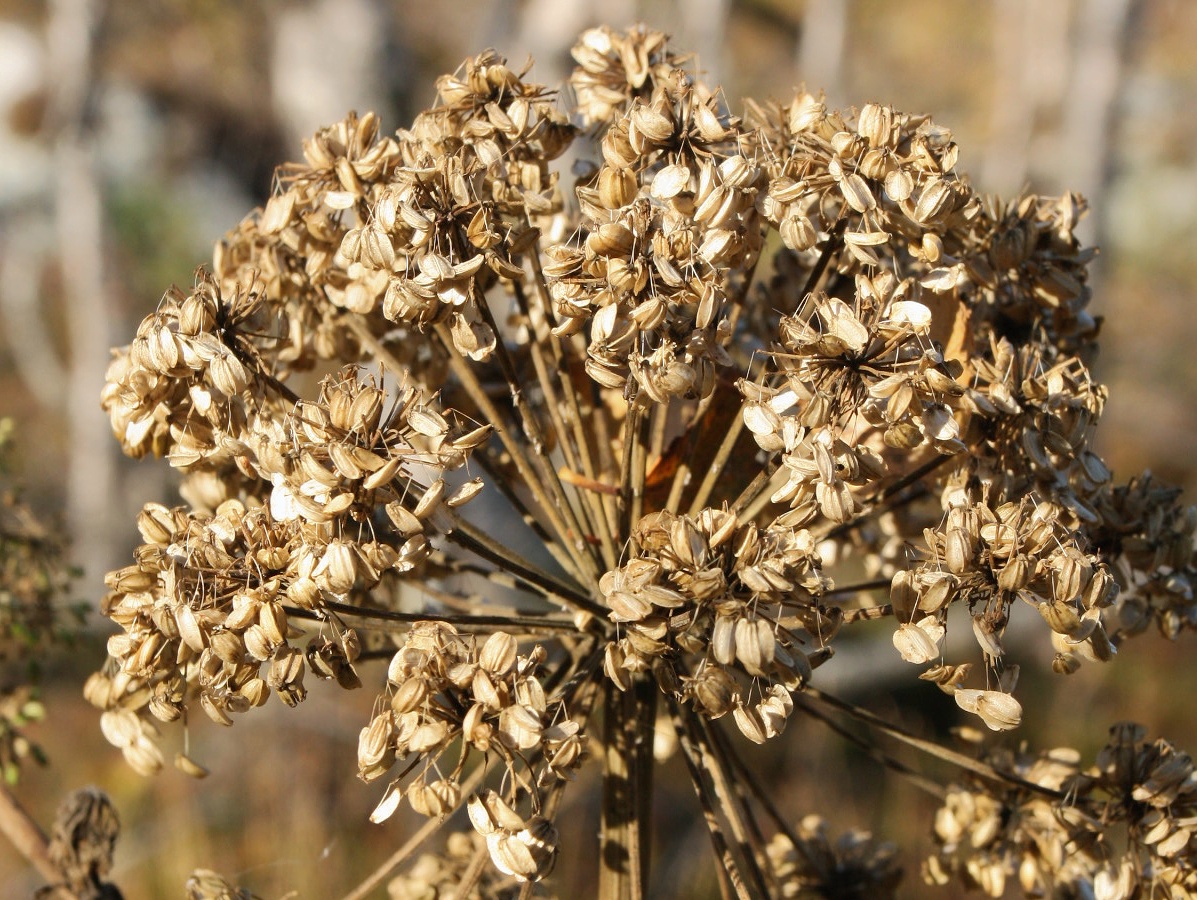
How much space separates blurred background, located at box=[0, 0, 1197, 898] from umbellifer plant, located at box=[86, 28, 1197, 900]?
3.07 m

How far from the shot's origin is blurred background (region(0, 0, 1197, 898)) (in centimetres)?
581

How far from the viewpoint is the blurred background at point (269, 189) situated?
5.81 m

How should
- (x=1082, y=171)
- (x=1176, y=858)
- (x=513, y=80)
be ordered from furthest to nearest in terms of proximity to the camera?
(x=1082, y=171) < (x=513, y=80) < (x=1176, y=858)

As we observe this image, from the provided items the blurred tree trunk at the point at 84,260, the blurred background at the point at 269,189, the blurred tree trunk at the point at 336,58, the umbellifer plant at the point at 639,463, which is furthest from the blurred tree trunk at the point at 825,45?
the umbellifer plant at the point at 639,463

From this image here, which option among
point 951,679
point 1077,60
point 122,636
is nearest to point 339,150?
point 122,636

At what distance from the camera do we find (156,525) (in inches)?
46.1

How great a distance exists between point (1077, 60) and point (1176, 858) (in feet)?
29.5

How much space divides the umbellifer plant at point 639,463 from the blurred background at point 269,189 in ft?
10.1

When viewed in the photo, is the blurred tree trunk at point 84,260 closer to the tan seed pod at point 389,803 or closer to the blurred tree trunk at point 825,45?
the blurred tree trunk at point 825,45

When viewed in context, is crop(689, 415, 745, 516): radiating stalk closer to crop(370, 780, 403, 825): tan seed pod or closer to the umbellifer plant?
the umbellifer plant

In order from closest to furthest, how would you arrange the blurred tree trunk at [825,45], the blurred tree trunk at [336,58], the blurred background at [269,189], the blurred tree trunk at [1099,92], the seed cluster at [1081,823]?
the seed cluster at [1081,823], the blurred background at [269,189], the blurred tree trunk at [336,58], the blurred tree trunk at [1099,92], the blurred tree trunk at [825,45]

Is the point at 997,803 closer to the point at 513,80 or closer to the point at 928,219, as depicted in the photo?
the point at 928,219

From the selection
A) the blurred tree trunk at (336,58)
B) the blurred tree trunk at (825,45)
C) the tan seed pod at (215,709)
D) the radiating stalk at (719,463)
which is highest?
the blurred tree trunk at (825,45)

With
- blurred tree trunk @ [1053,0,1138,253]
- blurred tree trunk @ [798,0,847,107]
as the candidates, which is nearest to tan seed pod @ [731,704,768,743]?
blurred tree trunk @ [1053,0,1138,253]
